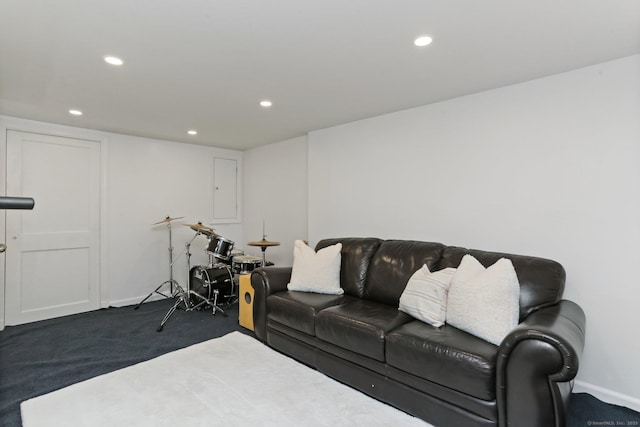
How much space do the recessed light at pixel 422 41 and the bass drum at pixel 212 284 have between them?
3.43 m

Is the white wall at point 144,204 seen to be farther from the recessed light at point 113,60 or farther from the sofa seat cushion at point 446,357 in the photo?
the sofa seat cushion at point 446,357

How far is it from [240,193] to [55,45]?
3.70 meters

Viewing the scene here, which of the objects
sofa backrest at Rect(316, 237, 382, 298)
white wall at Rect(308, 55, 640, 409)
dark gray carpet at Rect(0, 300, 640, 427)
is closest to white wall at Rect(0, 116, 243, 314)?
dark gray carpet at Rect(0, 300, 640, 427)

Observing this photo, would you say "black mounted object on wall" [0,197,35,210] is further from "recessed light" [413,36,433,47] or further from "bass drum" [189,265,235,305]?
"bass drum" [189,265,235,305]

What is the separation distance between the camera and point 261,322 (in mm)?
3041

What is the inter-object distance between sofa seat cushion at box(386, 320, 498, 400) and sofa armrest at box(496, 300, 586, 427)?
0.25 ft

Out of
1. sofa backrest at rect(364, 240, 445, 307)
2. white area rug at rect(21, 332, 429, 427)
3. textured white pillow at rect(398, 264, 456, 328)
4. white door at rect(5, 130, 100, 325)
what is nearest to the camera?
white area rug at rect(21, 332, 429, 427)

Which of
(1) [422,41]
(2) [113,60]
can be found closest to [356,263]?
(1) [422,41]

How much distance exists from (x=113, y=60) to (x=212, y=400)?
224 centimetres

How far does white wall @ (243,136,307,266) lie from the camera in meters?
4.55

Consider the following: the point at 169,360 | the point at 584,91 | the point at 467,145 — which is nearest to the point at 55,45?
the point at 169,360

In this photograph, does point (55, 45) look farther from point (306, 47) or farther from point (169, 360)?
point (169, 360)

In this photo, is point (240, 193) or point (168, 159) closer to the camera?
point (168, 159)

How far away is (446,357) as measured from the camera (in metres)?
1.81
